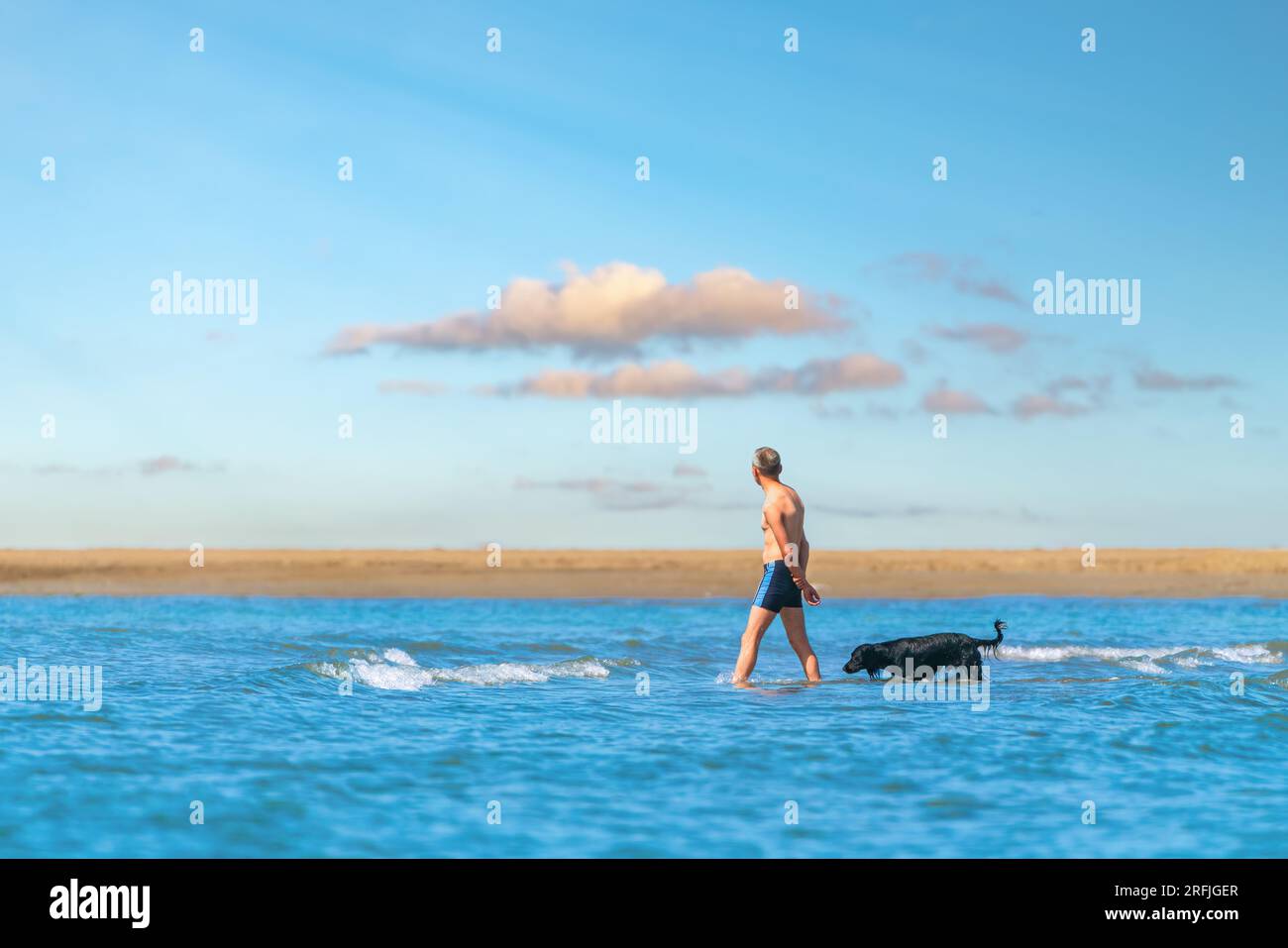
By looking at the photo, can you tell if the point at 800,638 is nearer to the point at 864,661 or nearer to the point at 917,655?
the point at 864,661

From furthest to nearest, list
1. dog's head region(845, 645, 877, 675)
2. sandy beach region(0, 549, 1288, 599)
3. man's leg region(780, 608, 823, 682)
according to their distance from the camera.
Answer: sandy beach region(0, 549, 1288, 599) → dog's head region(845, 645, 877, 675) → man's leg region(780, 608, 823, 682)

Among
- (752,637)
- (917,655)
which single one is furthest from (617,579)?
(752,637)

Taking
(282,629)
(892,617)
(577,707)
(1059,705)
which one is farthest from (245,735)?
(892,617)

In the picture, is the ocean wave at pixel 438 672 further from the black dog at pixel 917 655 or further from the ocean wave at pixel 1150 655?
the ocean wave at pixel 1150 655

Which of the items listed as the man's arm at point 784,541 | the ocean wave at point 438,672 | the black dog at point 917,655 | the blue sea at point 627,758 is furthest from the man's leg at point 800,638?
the ocean wave at point 438,672

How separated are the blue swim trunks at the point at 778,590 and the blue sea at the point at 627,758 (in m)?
1.06

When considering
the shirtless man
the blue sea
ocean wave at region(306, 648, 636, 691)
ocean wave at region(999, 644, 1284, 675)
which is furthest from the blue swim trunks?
ocean wave at region(999, 644, 1284, 675)

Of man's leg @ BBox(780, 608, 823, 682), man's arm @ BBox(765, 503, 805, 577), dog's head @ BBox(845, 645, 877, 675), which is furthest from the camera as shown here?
dog's head @ BBox(845, 645, 877, 675)

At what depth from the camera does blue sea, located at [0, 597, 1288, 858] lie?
739 centimetres

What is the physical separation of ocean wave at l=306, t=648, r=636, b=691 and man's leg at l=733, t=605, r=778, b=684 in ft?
8.57

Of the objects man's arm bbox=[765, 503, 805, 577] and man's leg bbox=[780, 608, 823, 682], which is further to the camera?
man's leg bbox=[780, 608, 823, 682]

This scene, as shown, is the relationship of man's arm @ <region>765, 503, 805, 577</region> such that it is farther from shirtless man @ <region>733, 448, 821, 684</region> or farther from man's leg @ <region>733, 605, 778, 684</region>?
man's leg @ <region>733, 605, 778, 684</region>

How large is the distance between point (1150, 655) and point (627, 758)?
39.5 feet
